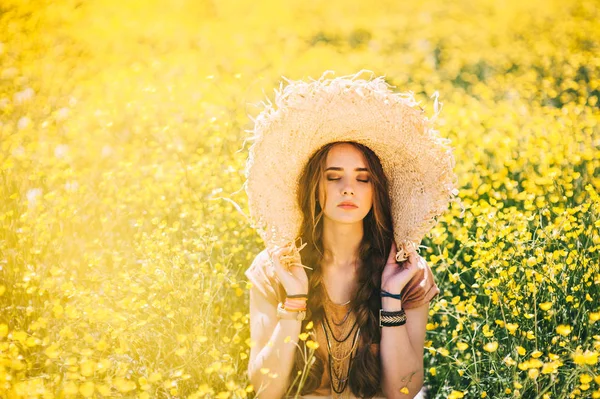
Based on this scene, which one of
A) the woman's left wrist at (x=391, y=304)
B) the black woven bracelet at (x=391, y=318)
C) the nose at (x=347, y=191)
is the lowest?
the black woven bracelet at (x=391, y=318)

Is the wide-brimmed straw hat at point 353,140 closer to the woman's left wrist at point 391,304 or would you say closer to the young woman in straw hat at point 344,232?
the young woman in straw hat at point 344,232

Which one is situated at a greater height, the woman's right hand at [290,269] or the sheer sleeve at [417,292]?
the woman's right hand at [290,269]

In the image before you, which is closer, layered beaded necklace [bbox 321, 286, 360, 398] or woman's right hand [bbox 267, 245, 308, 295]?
woman's right hand [bbox 267, 245, 308, 295]

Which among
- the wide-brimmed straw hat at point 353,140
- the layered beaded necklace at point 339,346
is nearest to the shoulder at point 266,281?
the wide-brimmed straw hat at point 353,140

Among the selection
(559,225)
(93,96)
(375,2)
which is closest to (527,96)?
(559,225)

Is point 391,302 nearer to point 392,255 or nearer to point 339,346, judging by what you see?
point 392,255

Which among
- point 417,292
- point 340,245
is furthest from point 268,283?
point 417,292

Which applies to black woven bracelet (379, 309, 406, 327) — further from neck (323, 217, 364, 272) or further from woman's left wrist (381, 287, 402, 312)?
neck (323, 217, 364, 272)

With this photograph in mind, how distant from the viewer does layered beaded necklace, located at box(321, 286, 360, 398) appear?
9.37 ft

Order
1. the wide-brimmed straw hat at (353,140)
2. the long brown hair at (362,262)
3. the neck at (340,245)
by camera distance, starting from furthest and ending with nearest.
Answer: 1. the neck at (340,245)
2. the long brown hair at (362,262)
3. the wide-brimmed straw hat at (353,140)

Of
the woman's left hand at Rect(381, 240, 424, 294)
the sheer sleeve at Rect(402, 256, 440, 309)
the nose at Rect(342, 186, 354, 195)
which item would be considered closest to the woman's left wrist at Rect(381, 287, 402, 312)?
the woman's left hand at Rect(381, 240, 424, 294)

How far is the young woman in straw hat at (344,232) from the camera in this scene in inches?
Answer: 106

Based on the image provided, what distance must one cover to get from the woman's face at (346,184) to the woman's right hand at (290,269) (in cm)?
23

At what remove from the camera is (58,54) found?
676 centimetres
